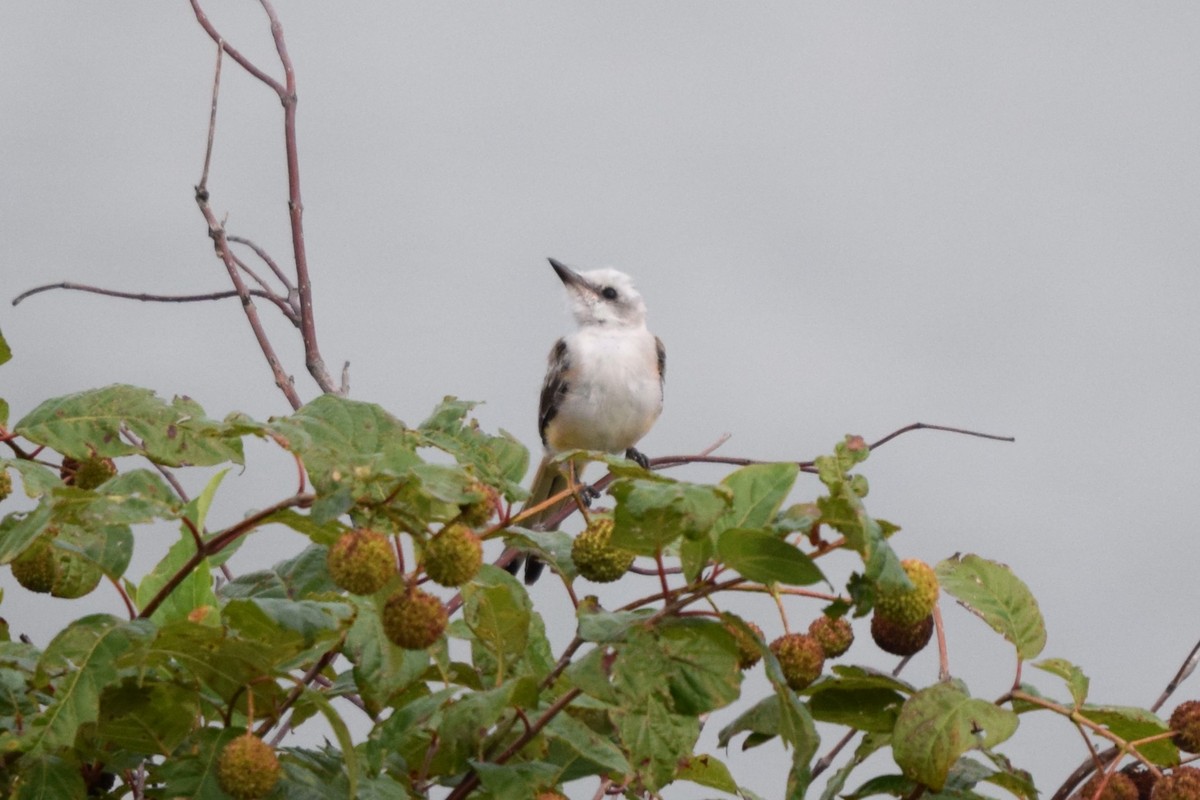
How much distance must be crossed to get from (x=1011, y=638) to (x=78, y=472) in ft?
4.32

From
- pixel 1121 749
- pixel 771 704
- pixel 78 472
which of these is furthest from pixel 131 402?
pixel 1121 749

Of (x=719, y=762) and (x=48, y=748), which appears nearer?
(x=48, y=748)

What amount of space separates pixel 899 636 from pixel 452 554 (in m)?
0.61

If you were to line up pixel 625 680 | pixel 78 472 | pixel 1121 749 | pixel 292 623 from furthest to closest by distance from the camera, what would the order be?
pixel 78 472 < pixel 1121 749 < pixel 292 623 < pixel 625 680

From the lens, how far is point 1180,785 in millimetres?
1899

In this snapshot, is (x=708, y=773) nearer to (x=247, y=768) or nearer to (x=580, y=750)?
(x=580, y=750)

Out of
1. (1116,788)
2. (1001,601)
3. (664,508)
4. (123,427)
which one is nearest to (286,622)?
(123,427)

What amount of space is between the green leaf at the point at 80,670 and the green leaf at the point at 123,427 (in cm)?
26

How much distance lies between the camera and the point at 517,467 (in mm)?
1871

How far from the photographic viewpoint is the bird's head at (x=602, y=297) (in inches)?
235

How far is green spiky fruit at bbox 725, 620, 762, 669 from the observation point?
1.71 m

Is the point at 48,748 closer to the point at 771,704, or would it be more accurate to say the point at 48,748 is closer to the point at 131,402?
the point at 131,402

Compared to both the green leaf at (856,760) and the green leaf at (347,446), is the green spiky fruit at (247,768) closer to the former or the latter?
the green leaf at (347,446)

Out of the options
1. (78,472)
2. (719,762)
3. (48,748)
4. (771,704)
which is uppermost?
(78,472)
